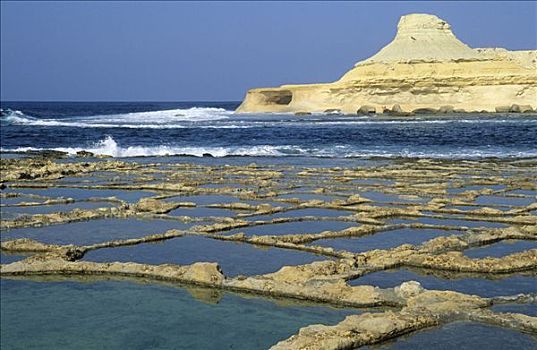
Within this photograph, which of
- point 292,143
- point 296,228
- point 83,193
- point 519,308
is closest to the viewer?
point 519,308

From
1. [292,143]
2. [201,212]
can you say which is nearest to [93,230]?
[201,212]

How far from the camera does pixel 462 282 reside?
8609 mm

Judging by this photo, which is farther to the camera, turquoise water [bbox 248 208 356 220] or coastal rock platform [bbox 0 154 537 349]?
turquoise water [bbox 248 208 356 220]

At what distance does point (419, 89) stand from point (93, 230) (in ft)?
265

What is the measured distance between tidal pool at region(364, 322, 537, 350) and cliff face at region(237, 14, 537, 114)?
79.4 meters

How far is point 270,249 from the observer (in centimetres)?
1056

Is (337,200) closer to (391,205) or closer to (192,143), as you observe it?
(391,205)

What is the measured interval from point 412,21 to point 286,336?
376 feet

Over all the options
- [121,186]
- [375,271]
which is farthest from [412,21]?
[375,271]

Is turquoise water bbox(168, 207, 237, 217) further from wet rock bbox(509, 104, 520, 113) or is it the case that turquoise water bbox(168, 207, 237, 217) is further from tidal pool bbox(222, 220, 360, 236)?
wet rock bbox(509, 104, 520, 113)

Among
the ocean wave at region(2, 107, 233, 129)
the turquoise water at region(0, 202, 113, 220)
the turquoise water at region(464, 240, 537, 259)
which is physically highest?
the turquoise water at region(464, 240, 537, 259)

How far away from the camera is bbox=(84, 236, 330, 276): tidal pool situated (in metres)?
9.55

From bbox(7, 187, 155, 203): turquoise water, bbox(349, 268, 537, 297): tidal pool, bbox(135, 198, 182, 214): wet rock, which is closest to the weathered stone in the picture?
bbox(7, 187, 155, 203): turquoise water

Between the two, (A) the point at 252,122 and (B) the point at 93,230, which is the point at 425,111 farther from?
(B) the point at 93,230
